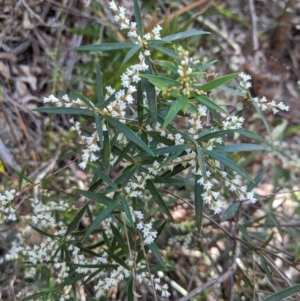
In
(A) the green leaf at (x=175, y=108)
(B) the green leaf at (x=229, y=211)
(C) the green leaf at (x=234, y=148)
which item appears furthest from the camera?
(B) the green leaf at (x=229, y=211)

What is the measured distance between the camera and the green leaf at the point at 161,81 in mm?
1059

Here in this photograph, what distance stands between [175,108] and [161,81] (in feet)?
0.26

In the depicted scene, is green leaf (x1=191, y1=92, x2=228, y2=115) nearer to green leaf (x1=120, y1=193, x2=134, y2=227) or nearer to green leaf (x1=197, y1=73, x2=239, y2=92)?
green leaf (x1=197, y1=73, x2=239, y2=92)

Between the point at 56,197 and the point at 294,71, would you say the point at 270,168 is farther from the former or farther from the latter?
the point at 56,197

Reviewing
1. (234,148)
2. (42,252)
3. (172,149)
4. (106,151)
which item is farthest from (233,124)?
(42,252)

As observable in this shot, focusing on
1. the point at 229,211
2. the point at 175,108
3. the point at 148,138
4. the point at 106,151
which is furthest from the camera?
the point at 229,211

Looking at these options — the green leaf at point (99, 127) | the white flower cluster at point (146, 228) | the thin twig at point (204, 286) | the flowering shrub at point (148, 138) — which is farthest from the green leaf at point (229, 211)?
the green leaf at point (99, 127)

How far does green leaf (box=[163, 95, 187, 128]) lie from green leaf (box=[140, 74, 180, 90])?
4 cm

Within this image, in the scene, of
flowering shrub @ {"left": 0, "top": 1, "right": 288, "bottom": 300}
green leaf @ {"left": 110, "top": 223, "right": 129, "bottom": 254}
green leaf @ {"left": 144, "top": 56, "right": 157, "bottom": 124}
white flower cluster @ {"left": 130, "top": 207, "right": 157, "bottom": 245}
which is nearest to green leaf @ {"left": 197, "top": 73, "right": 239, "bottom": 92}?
flowering shrub @ {"left": 0, "top": 1, "right": 288, "bottom": 300}

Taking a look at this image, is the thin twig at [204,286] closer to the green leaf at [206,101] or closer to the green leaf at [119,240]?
the green leaf at [119,240]

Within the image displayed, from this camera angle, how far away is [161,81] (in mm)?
1065

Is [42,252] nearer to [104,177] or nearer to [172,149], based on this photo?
[104,177]

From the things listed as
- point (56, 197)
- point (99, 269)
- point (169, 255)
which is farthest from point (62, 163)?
point (99, 269)

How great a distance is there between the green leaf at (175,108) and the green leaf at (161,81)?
44 mm
